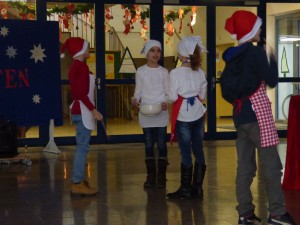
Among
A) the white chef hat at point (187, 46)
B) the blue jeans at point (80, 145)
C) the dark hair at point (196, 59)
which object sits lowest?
the blue jeans at point (80, 145)

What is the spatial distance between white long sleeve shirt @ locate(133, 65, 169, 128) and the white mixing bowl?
0.28 feet

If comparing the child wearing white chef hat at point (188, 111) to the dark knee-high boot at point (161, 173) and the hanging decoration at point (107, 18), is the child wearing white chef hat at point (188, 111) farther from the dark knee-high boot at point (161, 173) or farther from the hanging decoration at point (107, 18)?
the hanging decoration at point (107, 18)

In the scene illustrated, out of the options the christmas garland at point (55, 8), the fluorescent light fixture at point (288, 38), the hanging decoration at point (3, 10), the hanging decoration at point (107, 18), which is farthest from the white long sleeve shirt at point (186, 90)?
the fluorescent light fixture at point (288, 38)

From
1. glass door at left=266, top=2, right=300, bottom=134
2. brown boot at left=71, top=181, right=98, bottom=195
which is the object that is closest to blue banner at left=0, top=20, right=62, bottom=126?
brown boot at left=71, top=181, right=98, bottom=195

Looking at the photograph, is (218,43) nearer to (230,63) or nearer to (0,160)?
(0,160)

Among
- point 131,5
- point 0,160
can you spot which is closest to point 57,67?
point 0,160

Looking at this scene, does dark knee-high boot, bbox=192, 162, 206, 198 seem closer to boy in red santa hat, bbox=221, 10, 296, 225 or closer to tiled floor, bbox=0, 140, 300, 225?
tiled floor, bbox=0, 140, 300, 225

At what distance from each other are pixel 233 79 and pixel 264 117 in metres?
0.38

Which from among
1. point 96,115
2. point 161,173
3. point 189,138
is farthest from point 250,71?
point 161,173

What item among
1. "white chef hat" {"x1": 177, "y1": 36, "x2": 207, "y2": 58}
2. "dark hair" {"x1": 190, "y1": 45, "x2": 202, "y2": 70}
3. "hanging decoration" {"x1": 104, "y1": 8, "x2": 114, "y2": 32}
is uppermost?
"hanging decoration" {"x1": 104, "y1": 8, "x2": 114, "y2": 32}

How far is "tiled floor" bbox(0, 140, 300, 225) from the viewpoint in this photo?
5414mm

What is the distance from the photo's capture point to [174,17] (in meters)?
11.7

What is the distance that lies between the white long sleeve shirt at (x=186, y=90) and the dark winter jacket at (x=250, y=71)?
1171 mm

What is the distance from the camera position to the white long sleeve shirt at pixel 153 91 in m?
6.78
